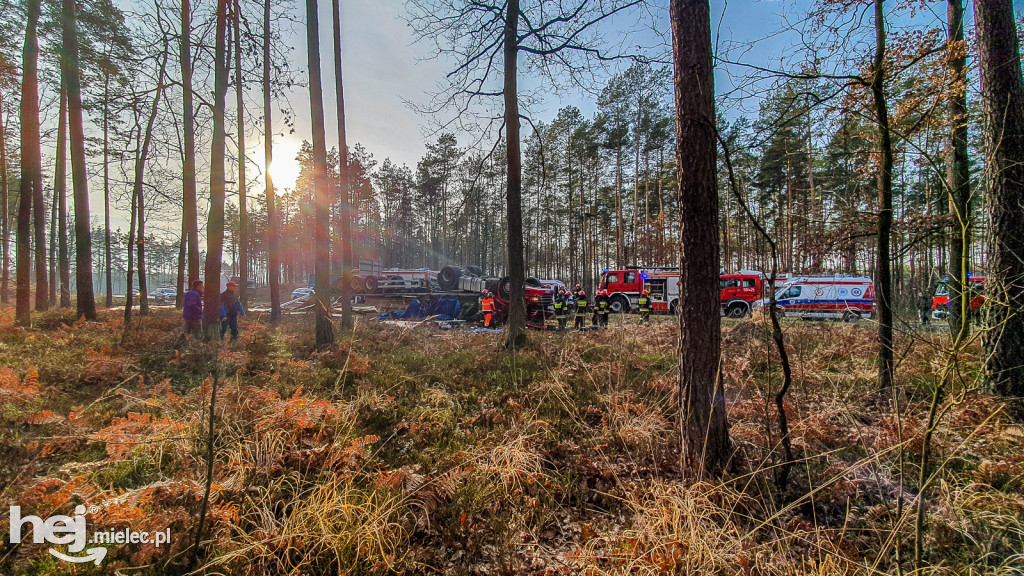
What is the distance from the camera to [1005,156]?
3600 millimetres

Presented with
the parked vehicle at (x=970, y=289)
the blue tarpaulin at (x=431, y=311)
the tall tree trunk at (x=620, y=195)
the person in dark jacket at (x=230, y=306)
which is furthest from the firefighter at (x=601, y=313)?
the tall tree trunk at (x=620, y=195)

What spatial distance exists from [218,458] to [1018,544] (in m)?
4.89

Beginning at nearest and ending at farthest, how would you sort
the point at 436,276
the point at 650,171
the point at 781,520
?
the point at 781,520 → the point at 436,276 → the point at 650,171

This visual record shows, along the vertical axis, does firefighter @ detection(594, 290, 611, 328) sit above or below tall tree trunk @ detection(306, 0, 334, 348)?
below

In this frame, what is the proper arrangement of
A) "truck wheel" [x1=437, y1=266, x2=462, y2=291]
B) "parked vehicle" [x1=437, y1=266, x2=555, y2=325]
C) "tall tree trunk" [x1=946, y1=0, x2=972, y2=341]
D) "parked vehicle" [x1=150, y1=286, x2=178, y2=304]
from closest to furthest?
1. "tall tree trunk" [x1=946, y1=0, x2=972, y2=341]
2. "parked vehicle" [x1=437, y1=266, x2=555, y2=325]
3. "truck wheel" [x1=437, y1=266, x2=462, y2=291]
4. "parked vehicle" [x1=150, y1=286, x2=178, y2=304]

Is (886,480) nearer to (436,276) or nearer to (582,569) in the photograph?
(582,569)

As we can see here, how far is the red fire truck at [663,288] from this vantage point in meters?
17.1

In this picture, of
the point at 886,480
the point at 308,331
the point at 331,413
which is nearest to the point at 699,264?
the point at 886,480

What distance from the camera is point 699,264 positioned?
2492mm

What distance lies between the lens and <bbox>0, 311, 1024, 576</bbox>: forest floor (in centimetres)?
181

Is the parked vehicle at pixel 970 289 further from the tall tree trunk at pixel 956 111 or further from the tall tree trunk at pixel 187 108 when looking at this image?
the tall tree trunk at pixel 187 108

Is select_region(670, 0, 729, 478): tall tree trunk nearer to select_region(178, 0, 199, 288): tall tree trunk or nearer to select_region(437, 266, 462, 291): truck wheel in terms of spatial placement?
select_region(178, 0, 199, 288): tall tree trunk

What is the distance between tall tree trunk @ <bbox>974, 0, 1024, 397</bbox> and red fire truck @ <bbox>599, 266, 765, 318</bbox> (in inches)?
534

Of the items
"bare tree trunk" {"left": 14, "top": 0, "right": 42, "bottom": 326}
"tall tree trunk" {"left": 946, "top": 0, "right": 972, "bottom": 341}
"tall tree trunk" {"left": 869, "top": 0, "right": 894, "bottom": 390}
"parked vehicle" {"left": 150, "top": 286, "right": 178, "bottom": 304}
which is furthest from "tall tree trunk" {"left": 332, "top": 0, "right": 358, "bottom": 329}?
"parked vehicle" {"left": 150, "top": 286, "right": 178, "bottom": 304}
